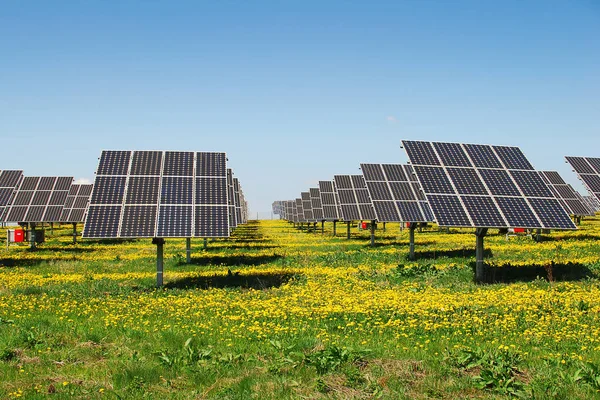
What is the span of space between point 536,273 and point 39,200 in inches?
1361

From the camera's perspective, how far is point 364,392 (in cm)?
870

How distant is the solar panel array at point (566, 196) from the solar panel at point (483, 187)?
19.8 metres

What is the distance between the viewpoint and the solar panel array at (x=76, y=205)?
43.5 m

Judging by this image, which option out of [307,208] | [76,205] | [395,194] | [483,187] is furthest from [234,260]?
[307,208]

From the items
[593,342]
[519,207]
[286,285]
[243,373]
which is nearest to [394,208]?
[519,207]

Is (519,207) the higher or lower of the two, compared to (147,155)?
lower

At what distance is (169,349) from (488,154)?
17.2 m

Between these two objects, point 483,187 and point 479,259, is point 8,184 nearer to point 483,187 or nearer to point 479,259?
point 483,187

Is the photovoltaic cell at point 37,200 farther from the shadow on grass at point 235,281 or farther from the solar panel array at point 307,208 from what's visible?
the solar panel array at point 307,208

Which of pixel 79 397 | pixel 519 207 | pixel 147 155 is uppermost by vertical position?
pixel 147 155

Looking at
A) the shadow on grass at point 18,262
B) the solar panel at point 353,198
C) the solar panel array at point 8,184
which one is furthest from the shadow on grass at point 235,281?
the solar panel array at point 8,184

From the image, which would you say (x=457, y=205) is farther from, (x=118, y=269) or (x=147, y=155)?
(x=118, y=269)

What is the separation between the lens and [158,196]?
20.5m

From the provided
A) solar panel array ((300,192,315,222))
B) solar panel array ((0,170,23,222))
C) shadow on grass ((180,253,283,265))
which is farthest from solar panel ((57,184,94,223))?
solar panel array ((300,192,315,222))
